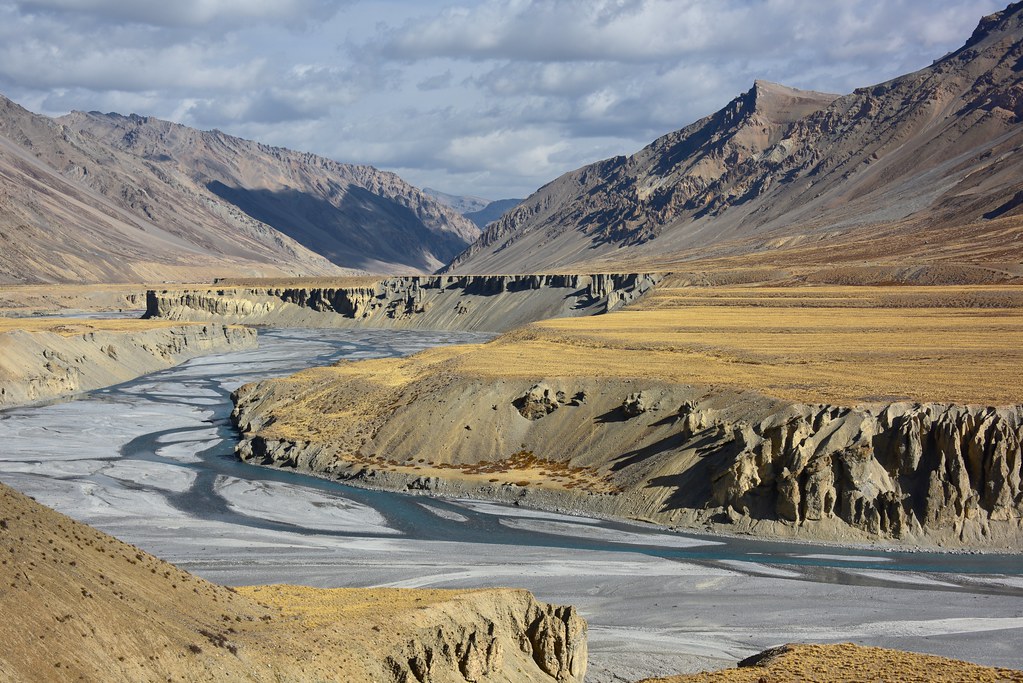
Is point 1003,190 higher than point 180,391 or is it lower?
higher

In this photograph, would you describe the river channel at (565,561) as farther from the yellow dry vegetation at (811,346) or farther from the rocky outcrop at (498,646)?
the yellow dry vegetation at (811,346)

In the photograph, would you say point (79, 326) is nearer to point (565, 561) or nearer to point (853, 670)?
point (565, 561)

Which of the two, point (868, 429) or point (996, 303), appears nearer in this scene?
point (868, 429)

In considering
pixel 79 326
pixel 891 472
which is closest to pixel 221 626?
pixel 891 472

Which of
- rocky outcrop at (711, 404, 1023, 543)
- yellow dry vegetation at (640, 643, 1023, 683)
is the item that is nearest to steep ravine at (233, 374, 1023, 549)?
rocky outcrop at (711, 404, 1023, 543)

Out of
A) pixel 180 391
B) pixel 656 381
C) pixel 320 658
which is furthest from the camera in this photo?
pixel 180 391

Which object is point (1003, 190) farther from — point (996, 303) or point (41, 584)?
point (41, 584)

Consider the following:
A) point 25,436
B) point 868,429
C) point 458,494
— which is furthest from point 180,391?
point 868,429
